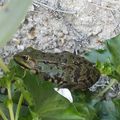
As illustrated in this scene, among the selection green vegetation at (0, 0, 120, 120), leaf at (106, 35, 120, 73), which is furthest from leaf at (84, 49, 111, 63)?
leaf at (106, 35, 120, 73)

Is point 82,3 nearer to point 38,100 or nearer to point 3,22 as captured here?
point 38,100

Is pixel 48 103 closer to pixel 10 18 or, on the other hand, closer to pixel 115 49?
pixel 115 49

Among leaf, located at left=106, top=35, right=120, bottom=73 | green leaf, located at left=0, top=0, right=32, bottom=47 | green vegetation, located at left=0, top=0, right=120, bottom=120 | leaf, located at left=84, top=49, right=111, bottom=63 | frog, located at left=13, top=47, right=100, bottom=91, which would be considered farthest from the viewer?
frog, located at left=13, top=47, right=100, bottom=91

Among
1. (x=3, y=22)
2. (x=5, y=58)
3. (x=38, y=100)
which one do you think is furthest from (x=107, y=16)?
(x=3, y=22)

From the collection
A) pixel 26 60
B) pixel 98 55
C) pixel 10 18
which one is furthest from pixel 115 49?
pixel 10 18

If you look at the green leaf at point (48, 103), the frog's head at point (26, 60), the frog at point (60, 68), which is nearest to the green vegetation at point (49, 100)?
the green leaf at point (48, 103)

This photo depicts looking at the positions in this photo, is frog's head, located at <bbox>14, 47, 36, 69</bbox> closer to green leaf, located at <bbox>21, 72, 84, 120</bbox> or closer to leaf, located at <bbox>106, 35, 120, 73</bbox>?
leaf, located at <bbox>106, 35, 120, 73</bbox>

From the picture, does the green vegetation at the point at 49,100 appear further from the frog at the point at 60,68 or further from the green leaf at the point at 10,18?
the green leaf at the point at 10,18
